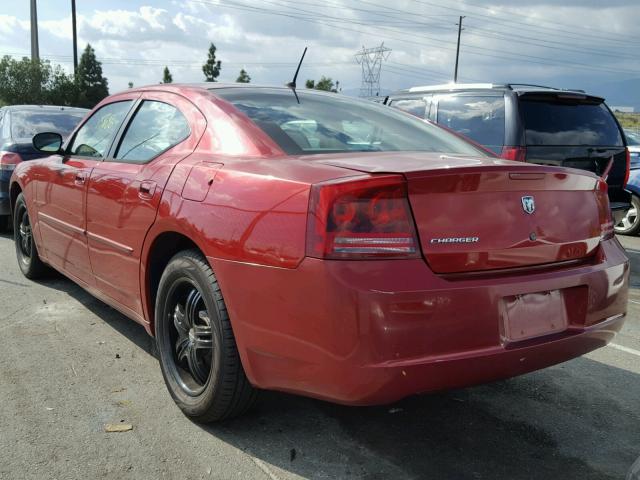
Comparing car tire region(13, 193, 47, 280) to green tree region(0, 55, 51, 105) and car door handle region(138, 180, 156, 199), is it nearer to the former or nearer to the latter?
car door handle region(138, 180, 156, 199)

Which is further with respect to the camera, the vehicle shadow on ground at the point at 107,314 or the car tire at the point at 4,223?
the car tire at the point at 4,223

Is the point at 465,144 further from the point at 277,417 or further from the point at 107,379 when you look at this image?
the point at 107,379

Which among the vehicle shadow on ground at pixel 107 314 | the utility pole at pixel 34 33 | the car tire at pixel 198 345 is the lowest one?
the vehicle shadow on ground at pixel 107 314

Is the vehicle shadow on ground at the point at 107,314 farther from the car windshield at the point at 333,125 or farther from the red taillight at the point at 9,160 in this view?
the red taillight at the point at 9,160

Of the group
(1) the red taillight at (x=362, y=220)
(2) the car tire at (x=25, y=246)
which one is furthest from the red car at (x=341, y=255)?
(2) the car tire at (x=25, y=246)

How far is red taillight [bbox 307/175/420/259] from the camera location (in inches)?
86.1

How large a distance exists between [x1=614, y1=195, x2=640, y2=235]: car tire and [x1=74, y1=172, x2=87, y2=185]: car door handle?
785 centimetres

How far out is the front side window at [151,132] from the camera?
330cm

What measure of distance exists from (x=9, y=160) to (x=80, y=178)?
13.0ft

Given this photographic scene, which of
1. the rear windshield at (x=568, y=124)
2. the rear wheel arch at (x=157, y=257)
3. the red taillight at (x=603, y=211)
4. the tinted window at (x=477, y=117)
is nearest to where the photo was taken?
the red taillight at (x=603, y=211)

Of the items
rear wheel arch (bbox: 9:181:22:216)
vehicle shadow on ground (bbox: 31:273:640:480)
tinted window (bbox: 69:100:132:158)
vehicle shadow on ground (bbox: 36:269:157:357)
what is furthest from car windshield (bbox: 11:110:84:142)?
vehicle shadow on ground (bbox: 31:273:640:480)

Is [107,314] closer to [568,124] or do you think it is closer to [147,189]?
[147,189]

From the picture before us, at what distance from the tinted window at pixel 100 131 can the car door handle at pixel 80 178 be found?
0.15 m

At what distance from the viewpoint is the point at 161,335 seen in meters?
3.17
